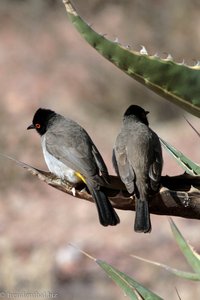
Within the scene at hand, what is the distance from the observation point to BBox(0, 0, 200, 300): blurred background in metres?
8.94

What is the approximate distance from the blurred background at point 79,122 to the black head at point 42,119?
7.71 feet

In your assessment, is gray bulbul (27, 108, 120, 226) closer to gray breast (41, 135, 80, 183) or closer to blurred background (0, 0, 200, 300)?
gray breast (41, 135, 80, 183)

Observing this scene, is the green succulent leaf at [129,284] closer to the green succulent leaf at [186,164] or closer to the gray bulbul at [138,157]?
the green succulent leaf at [186,164]

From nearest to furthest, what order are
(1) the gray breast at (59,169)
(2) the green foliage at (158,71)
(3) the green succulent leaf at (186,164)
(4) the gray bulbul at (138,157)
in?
(2) the green foliage at (158,71) < (3) the green succulent leaf at (186,164) < (4) the gray bulbul at (138,157) < (1) the gray breast at (59,169)

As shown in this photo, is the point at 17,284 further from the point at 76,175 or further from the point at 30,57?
the point at 30,57

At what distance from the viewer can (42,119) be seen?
5.73 metres

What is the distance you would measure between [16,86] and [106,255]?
5.53 meters

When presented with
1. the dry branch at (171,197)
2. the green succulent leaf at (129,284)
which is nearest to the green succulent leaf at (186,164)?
the dry branch at (171,197)

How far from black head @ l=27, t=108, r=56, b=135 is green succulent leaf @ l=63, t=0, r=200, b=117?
3170 millimetres

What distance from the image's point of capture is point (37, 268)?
28.0 feet

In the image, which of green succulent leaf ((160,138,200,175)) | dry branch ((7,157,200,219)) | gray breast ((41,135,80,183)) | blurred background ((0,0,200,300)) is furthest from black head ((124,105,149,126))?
blurred background ((0,0,200,300))

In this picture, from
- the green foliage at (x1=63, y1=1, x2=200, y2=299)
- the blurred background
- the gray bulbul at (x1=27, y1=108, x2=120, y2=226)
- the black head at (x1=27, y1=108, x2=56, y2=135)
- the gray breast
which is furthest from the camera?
the blurred background

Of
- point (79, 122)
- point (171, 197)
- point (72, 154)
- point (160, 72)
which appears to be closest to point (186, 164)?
point (171, 197)

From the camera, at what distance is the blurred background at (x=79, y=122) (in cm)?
894
